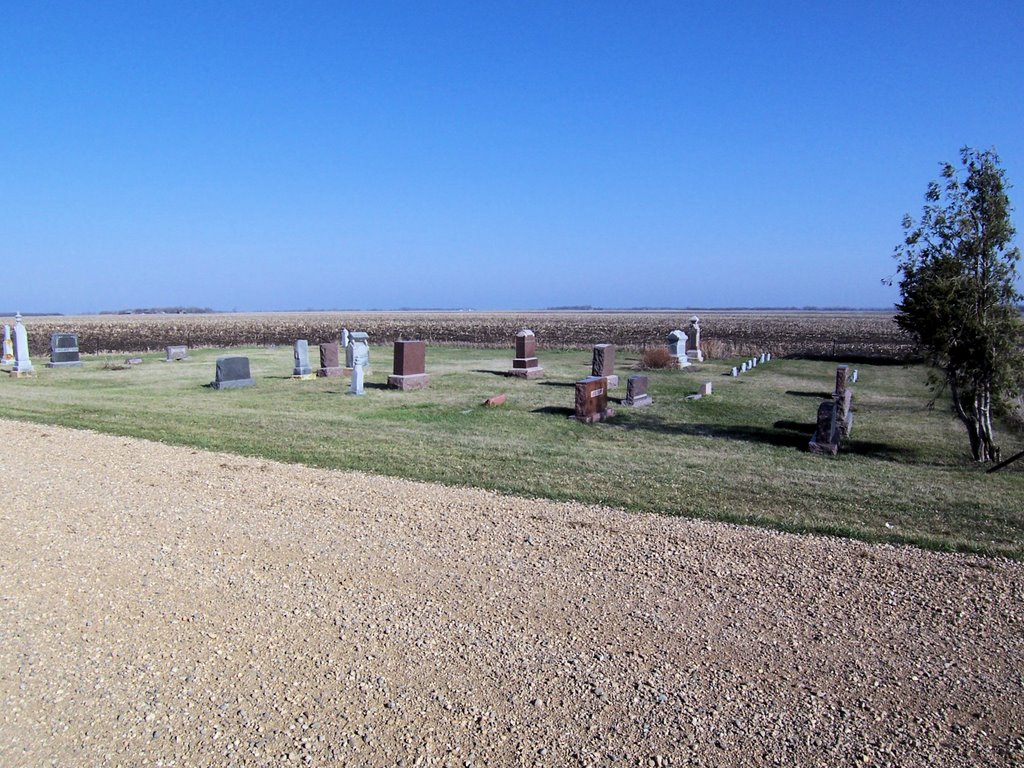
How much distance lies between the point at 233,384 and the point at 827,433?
49.0 feet

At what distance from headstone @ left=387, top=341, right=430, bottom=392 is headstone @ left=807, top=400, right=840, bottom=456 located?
10.6 metres

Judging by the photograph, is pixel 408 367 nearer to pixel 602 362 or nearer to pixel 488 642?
pixel 602 362

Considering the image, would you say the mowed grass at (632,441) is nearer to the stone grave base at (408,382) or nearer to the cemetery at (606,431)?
the cemetery at (606,431)

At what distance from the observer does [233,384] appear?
19.0m

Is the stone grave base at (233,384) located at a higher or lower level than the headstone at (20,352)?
lower

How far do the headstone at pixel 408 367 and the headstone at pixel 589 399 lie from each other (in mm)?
6165

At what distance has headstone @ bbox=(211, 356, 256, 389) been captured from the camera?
19.0 m

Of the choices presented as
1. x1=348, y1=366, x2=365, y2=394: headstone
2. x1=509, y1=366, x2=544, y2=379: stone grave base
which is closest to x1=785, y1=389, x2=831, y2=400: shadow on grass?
x1=509, y1=366, x2=544, y2=379: stone grave base

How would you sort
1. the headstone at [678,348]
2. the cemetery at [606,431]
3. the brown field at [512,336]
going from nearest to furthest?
the cemetery at [606,431], the headstone at [678,348], the brown field at [512,336]

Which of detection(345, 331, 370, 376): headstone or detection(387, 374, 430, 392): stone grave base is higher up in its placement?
detection(345, 331, 370, 376): headstone

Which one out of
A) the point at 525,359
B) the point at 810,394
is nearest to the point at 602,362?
the point at 525,359

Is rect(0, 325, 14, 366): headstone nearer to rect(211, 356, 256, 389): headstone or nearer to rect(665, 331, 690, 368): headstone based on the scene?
rect(211, 356, 256, 389): headstone

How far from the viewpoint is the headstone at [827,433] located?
11.1 meters

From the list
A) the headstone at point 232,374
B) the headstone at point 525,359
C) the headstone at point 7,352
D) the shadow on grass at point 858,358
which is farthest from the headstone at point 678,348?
the headstone at point 7,352
